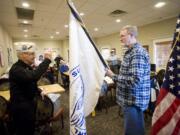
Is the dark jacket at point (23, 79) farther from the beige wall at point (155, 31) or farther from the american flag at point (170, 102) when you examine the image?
the beige wall at point (155, 31)

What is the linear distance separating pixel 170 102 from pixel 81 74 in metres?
0.65

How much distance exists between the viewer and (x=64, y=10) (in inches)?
176

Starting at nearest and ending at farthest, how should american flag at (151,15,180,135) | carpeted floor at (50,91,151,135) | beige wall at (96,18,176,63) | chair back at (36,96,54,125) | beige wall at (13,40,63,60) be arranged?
1. american flag at (151,15,180,135)
2. chair back at (36,96,54,125)
3. carpeted floor at (50,91,151,135)
4. beige wall at (96,18,176,63)
5. beige wall at (13,40,63,60)

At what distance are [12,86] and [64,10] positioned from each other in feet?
11.0

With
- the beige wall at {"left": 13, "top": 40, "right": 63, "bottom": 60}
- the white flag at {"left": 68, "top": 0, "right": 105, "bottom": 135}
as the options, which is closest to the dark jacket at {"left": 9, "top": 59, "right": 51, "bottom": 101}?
the white flag at {"left": 68, "top": 0, "right": 105, "bottom": 135}

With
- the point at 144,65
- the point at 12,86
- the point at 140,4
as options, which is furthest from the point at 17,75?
the point at 140,4

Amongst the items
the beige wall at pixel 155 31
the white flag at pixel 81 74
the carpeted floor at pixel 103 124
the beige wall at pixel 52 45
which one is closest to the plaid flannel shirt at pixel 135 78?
the white flag at pixel 81 74

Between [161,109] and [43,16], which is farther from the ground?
[43,16]

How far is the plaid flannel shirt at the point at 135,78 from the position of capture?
4.79 feet

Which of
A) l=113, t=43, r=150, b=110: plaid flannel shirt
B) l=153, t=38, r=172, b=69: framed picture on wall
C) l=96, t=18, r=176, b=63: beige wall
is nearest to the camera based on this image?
l=113, t=43, r=150, b=110: plaid flannel shirt

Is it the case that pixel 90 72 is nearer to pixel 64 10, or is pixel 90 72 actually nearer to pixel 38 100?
pixel 38 100

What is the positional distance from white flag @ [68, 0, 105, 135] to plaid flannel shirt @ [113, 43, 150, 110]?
0.52 meters

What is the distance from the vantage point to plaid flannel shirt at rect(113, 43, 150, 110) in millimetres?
1461

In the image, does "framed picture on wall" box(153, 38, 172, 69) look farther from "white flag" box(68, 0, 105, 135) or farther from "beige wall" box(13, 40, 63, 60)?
"beige wall" box(13, 40, 63, 60)
